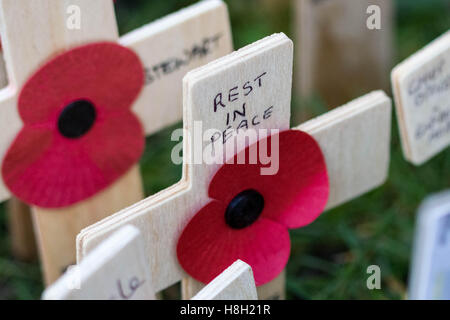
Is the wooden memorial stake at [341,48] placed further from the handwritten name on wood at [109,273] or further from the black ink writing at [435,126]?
the handwritten name on wood at [109,273]

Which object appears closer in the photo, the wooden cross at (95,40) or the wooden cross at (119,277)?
the wooden cross at (119,277)

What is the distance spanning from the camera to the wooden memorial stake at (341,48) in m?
0.93

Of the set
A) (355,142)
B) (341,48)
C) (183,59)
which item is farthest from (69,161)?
(341,48)

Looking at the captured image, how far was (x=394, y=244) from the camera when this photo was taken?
86 cm

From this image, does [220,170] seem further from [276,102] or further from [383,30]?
[383,30]

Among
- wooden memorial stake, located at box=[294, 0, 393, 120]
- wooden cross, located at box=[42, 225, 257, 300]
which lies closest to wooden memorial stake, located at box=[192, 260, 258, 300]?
wooden cross, located at box=[42, 225, 257, 300]

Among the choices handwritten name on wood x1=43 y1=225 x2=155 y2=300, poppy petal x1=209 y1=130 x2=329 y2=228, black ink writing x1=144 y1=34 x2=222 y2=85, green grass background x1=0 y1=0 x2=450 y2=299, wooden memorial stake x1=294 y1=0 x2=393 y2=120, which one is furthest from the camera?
wooden memorial stake x1=294 y1=0 x2=393 y2=120

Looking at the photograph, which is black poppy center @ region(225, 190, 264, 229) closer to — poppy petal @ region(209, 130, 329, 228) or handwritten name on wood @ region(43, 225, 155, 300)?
poppy petal @ region(209, 130, 329, 228)

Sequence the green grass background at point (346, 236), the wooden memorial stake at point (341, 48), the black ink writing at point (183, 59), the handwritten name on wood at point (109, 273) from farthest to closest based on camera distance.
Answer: the wooden memorial stake at point (341, 48) < the green grass background at point (346, 236) < the black ink writing at point (183, 59) < the handwritten name on wood at point (109, 273)

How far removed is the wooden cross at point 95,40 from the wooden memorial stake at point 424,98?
0.16 metres

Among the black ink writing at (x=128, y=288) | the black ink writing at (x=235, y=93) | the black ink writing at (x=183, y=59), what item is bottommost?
the black ink writing at (x=128, y=288)

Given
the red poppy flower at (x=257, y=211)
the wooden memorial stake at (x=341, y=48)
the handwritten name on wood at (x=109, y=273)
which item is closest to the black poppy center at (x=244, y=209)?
the red poppy flower at (x=257, y=211)

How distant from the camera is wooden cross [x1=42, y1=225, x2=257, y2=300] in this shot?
434mm
